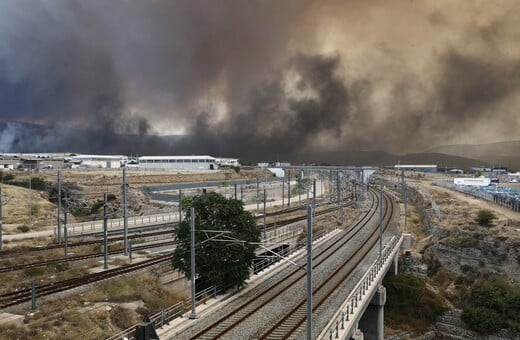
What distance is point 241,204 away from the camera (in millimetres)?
29641

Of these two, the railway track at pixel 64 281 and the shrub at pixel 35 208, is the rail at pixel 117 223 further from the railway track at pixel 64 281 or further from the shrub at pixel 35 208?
the shrub at pixel 35 208

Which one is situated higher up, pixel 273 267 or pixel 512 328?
pixel 273 267

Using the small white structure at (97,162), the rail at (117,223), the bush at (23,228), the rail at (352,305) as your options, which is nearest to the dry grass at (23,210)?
the bush at (23,228)

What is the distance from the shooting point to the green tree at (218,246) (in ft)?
88.3

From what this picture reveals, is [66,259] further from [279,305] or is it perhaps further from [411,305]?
[411,305]

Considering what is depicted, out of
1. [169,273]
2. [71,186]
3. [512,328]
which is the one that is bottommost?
[512,328]

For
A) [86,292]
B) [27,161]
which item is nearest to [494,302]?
[86,292]

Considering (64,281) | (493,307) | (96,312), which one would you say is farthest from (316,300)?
(493,307)

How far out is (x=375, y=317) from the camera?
34.1 meters

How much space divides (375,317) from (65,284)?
25416 millimetres

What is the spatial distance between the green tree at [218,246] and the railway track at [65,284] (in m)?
7.95

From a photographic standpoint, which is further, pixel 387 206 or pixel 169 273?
pixel 387 206

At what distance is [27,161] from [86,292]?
12647 cm

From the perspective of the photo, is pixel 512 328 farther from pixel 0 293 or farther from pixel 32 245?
pixel 32 245
